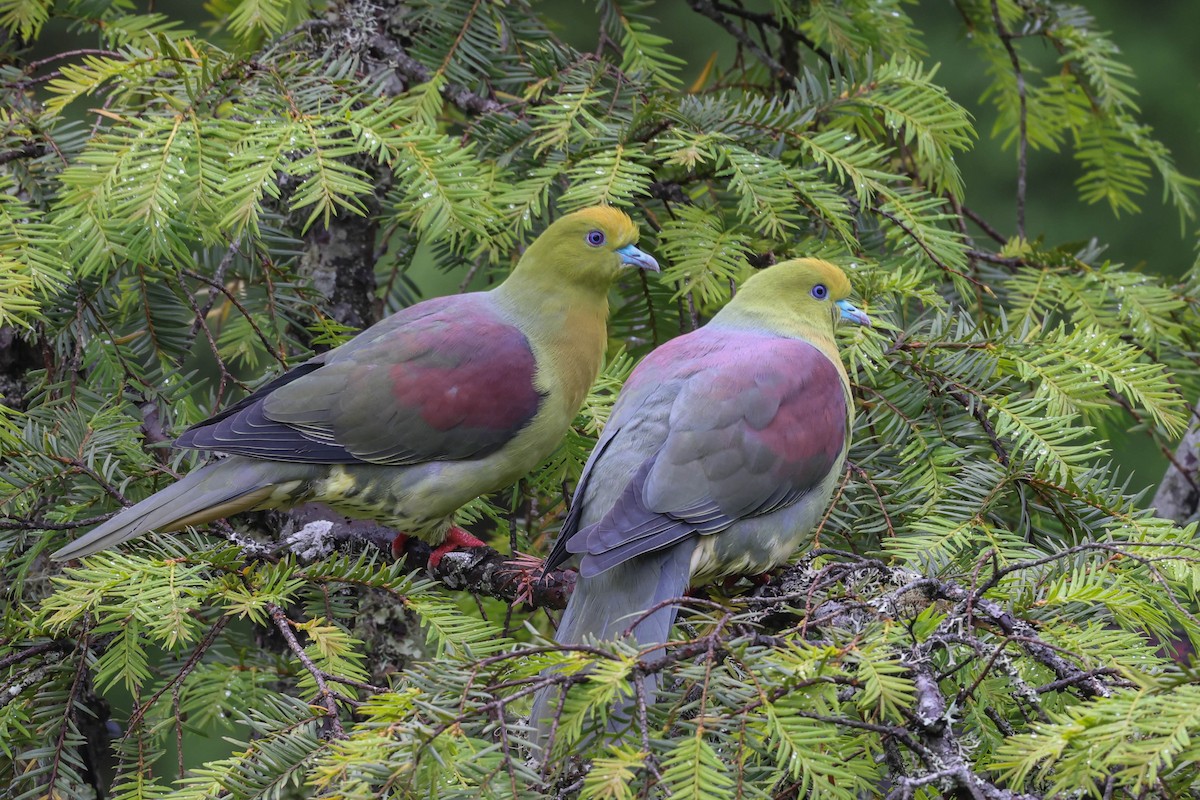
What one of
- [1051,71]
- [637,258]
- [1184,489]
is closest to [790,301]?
[637,258]

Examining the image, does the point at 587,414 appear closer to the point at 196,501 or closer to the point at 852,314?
the point at 852,314

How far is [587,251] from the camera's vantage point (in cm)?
300

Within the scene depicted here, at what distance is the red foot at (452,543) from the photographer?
A: 2822 mm

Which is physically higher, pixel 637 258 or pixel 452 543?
pixel 637 258

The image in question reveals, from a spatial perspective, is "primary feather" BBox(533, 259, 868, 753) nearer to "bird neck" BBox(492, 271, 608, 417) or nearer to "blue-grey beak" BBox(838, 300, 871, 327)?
→ "blue-grey beak" BBox(838, 300, 871, 327)

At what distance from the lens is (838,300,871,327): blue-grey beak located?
2.71 m

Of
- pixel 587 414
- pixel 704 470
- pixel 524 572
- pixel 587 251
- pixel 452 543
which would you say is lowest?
pixel 452 543

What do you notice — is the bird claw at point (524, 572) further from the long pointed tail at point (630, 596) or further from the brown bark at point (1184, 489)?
the brown bark at point (1184, 489)

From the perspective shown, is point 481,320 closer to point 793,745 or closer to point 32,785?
point 32,785

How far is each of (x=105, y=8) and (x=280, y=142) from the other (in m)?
1.31

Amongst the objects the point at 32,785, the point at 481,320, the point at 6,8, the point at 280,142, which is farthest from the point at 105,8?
A: the point at 32,785

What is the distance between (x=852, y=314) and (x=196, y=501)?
63.9 inches

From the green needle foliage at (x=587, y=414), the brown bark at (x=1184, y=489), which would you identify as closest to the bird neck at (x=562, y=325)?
the green needle foliage at (x=587, y=414)

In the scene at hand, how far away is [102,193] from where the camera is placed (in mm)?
2328
